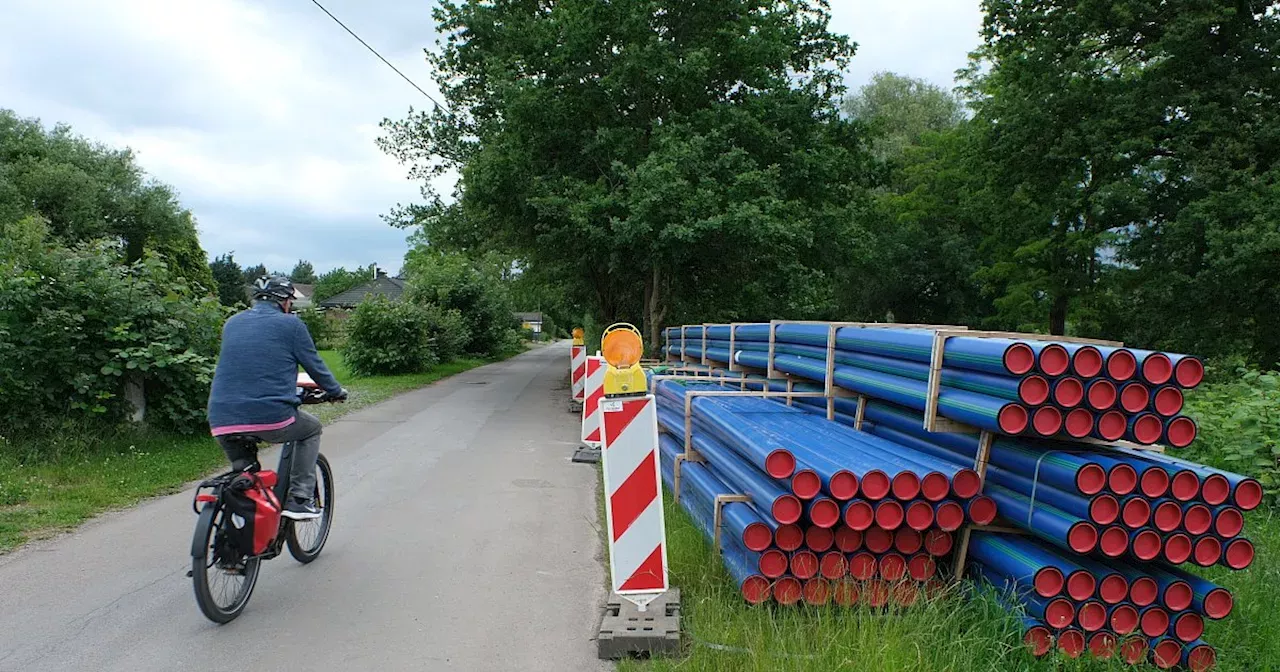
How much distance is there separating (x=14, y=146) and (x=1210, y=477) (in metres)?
53.6

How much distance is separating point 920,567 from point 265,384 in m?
3.89

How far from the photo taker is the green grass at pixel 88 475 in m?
6.45

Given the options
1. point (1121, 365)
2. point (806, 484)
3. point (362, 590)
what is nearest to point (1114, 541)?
point (1121, 365)

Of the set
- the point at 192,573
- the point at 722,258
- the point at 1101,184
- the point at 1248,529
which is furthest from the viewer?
the point at 1101,184

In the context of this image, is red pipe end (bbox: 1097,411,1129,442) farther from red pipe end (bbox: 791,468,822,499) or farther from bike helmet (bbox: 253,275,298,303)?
bike helmet (bbox: 253,275,298,303)

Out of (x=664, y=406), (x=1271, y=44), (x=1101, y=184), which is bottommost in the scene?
(x=664, y=406)

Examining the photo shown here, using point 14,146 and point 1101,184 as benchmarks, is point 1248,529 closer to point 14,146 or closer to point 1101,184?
point 1101,184

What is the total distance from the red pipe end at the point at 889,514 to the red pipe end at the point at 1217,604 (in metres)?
1.42

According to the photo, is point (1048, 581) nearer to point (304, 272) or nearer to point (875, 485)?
point (875, 485)

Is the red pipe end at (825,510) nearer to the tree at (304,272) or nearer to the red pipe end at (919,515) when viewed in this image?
the red pipe end at (919,515)

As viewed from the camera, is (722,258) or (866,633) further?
(722,258)

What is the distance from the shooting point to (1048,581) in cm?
389

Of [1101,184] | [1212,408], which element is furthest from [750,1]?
A: [1212,408]

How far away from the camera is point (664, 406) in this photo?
27.4ft
